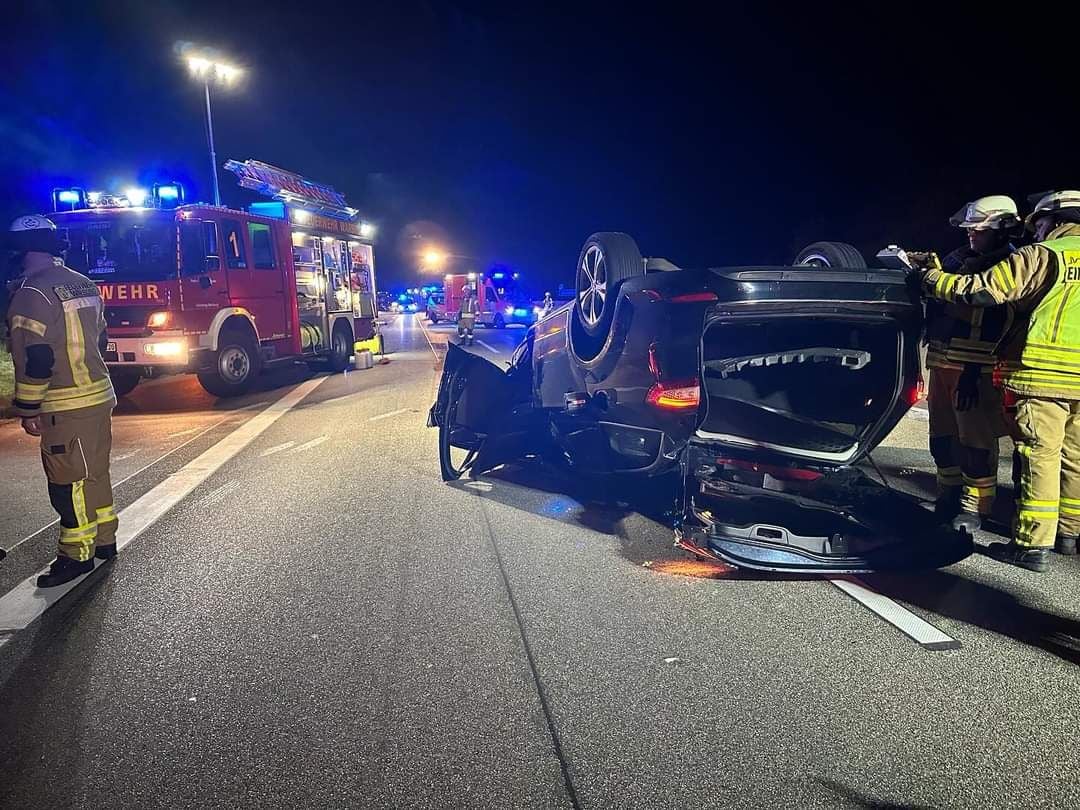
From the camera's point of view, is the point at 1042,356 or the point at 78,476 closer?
the point at 1042,356

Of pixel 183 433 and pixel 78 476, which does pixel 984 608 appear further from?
pixel 183 433

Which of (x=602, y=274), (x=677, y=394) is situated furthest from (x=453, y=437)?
(x=677, y=394)

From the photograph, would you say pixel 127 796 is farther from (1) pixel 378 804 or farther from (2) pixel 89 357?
(2) pixel 89 357

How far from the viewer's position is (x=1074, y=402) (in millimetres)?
4141

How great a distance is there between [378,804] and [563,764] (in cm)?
63

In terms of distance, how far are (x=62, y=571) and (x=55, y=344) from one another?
130 centimetres

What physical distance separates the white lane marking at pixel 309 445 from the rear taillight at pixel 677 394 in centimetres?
455

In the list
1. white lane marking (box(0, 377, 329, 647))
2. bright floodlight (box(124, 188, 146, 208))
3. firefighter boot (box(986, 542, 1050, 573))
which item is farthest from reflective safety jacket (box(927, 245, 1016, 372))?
bright floodlight (box(124, 188, 146, 208))

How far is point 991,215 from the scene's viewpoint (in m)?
4.56

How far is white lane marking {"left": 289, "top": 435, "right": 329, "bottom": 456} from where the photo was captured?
7.59 meters

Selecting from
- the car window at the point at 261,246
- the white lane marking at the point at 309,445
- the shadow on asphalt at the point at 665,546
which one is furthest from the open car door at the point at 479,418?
the car window at the point at 261,246

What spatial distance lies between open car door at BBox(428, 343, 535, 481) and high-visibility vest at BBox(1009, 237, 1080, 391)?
3.41 metres

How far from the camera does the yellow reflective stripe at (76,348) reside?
14.2ft

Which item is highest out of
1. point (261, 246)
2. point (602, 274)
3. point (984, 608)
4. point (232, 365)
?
point (261, 246)
